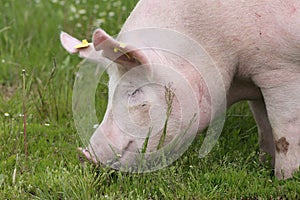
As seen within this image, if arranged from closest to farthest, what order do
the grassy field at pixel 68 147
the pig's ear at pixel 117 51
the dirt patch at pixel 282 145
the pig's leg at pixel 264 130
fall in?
1. the pig's ear at pixel 117 51
2. the grassy field at pixel 68 147
3. the dirt patch at pixel 282 145
4. the pig's leg at pixel 264 130

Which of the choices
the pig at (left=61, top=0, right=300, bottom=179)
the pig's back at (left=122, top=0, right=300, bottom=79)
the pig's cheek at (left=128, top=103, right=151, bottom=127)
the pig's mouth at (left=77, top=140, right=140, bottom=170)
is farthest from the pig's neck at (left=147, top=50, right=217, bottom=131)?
the pig's mouth at (left=77, top=140, right=140, bottom=170)

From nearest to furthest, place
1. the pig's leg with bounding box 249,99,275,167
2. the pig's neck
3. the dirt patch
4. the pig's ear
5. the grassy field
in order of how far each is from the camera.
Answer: the pig's ear < the grassy field < the pig's neck < the dirt patch < the pig's leg with bounding box 249,99,275,167

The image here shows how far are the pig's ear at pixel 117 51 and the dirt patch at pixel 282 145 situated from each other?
916 mm

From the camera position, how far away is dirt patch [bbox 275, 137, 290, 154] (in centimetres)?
388

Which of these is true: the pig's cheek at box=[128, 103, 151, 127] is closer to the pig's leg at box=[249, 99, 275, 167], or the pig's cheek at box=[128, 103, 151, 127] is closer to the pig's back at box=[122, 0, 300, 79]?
the pig's back at box=[122, 0, 300, 79]

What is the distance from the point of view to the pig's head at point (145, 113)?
3.69m

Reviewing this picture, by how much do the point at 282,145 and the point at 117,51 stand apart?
1.14 m

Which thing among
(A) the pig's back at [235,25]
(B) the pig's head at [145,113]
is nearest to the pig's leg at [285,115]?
(A) the pig's back at [235,25]

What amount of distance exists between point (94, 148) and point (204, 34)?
2.87ft

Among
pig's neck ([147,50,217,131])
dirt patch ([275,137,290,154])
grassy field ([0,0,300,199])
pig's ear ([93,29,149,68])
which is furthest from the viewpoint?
dirt patch ([275,137,290,154])

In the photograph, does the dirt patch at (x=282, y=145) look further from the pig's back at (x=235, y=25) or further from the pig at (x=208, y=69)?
the pig's back at (x=235, y=25)

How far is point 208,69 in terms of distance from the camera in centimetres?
384

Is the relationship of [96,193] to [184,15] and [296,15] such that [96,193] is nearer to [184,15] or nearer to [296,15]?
[184,15]

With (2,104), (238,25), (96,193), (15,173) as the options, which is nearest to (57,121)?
(2,104)
